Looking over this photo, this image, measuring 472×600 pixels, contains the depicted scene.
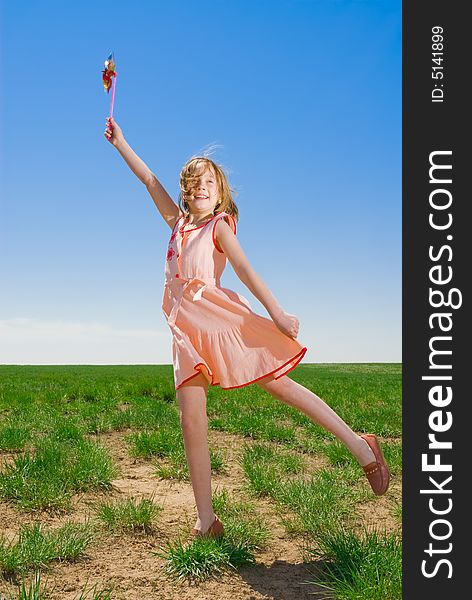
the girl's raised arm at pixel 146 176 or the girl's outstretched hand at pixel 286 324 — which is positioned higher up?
the girl's raised arm at pixel 146 176

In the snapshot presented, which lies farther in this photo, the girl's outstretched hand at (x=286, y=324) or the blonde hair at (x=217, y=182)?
the blonde hair at (x=217, y=182)

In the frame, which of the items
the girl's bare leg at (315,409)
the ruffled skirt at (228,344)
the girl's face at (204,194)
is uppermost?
the girl's face at (204,194)

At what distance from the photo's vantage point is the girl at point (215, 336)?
3721 mm

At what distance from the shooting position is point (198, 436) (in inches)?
154

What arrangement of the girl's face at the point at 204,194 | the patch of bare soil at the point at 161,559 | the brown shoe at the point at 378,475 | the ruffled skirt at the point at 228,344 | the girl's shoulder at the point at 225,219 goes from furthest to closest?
the girl's face at the point at 204,194, the girl's shoulder at the point at 225,219, the brown shoe at the point at 378,475, the ruffled skirt at the point at 228,344, the patch of bare soil at the point at 161,559

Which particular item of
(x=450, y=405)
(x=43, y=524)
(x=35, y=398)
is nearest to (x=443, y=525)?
(x=450, y=405)

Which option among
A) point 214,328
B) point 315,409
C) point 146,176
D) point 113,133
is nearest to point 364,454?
point 315,409

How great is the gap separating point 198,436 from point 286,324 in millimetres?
885

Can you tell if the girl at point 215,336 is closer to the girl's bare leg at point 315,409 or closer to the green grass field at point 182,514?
the girl's bare leg at point 315,409

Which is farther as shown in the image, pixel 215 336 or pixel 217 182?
pixel 217 182

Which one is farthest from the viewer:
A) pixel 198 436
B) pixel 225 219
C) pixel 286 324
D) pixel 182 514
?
pixel 182 514

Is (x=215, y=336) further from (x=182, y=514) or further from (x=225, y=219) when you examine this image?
(x=182, y=514)

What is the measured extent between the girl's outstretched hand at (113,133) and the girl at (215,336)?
55cm

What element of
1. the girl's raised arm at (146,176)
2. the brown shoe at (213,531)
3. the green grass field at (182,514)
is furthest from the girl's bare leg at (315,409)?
the girl's raised arm at (146,176)
